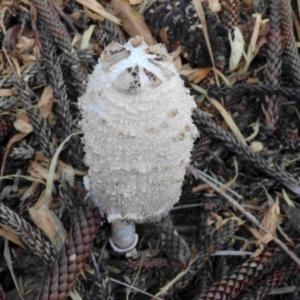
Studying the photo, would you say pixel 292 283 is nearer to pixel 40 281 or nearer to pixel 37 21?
pixel 40 281

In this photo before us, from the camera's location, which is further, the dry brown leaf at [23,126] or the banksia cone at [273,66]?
the banksia cone at [273,66]

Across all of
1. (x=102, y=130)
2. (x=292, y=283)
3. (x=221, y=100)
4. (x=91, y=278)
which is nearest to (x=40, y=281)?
(x=91, y=278)

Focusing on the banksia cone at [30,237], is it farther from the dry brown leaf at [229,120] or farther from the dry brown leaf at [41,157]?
the dry brown leaf at [229,120]

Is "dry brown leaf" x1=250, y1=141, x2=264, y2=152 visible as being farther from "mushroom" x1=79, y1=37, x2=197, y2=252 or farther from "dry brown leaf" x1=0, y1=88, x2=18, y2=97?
"dry brown leaf" x1=0, y1=88, x2=18, y2=97

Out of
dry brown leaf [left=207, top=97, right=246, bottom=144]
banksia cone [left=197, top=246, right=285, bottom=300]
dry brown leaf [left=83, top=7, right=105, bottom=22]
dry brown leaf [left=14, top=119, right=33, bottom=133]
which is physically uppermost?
dry brown leaf [left=83, top=7, right=105, bottom=22]

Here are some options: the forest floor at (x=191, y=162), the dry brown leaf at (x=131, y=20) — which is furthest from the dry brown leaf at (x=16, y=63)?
the dry brown leaf at (x=131, y=20)

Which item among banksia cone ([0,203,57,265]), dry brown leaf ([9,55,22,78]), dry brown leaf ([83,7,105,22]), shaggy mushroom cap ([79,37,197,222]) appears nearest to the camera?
shaggy mushroom cap ([79,37,197,222])

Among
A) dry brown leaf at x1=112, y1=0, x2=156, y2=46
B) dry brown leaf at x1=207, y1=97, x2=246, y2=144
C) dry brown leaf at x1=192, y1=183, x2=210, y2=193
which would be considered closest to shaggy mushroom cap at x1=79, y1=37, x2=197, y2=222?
dry brown leaf at x1=192, y1=183, x2=210, y2=193
